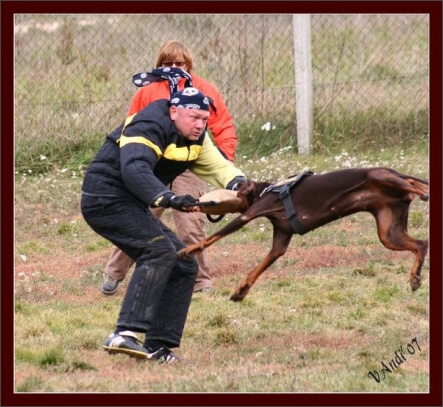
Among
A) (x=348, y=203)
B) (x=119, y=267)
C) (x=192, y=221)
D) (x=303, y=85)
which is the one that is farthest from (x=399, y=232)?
(x=303, y=85)

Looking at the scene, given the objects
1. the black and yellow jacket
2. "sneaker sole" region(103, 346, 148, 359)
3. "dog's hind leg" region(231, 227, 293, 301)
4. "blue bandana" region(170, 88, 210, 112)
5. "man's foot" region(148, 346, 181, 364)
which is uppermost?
"blue bandana" region(170, 88, 210, 112)

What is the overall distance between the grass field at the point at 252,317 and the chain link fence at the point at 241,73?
3.63 feet

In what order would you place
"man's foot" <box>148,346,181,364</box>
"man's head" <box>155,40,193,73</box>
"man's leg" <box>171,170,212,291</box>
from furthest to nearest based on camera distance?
1. "man's leg" <box>171,170,212,291</box>
2. "man's head" <box>155,40,193,73</box>
3. "man's foot" <box>148,346,181,364</box>

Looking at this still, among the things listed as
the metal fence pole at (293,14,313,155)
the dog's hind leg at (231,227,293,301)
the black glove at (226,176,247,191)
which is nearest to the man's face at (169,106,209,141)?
the black glove at (226,176,247,191)

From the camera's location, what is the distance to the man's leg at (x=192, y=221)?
321 inches

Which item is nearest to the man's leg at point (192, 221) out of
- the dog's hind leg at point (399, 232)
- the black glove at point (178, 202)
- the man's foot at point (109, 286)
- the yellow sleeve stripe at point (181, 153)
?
the man's foot at point (109, 286)

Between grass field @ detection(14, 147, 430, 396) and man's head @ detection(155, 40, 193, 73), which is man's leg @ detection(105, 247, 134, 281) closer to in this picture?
grass field @ detection(14, 147, 430, 396)

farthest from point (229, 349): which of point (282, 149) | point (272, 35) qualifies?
point (272, 35)

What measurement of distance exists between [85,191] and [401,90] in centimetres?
735

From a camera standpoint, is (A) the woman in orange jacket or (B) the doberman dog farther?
(A) the woman in orange jacket

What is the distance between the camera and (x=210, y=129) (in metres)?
8.17

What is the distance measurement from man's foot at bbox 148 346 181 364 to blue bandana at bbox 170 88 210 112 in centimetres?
147

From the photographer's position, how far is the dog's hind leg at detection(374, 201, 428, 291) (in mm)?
5918

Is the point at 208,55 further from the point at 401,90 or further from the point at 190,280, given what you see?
the point at 190,280
